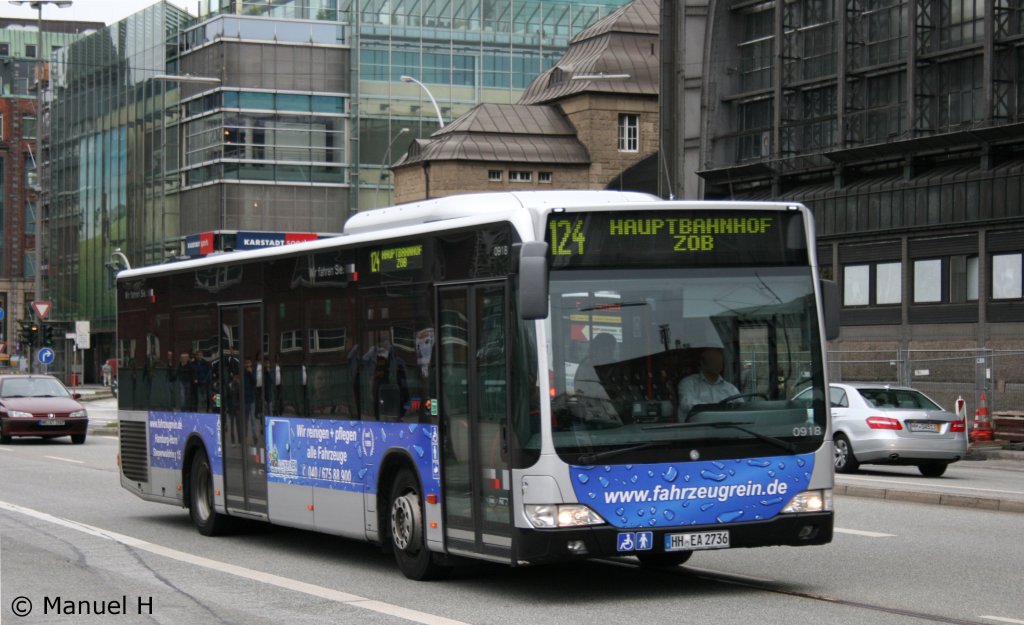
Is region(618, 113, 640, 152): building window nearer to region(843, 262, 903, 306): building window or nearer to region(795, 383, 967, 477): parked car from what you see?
region(843, 262, 903, 306): building window

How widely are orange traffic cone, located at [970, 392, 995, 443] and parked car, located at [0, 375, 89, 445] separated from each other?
63.1 ft

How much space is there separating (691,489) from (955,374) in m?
30.6

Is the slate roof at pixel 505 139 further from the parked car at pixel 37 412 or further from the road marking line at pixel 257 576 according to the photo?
the road marking line at pixel 257 576

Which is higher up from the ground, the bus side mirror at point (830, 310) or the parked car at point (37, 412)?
the bus side mirror at point (830, 310)

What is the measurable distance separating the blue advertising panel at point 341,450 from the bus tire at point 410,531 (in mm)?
236

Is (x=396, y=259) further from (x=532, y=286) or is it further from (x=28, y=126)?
(x=28, y=126)

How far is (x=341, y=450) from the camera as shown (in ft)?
43.5

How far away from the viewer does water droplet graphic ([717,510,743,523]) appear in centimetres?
1075

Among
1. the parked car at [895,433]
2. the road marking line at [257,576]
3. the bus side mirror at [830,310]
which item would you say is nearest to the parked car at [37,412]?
the road marking line at [257,576]

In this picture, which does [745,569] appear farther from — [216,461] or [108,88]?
[108,88]

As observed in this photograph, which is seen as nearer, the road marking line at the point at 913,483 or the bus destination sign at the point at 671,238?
the bus destination sign at the point at 671,238

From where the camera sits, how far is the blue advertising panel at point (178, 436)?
16.1 metres

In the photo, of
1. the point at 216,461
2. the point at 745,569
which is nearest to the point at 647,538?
the point at 745,569

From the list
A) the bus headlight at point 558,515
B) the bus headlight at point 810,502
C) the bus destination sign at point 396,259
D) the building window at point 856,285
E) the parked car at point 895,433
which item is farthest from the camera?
the building window at point 856,285
